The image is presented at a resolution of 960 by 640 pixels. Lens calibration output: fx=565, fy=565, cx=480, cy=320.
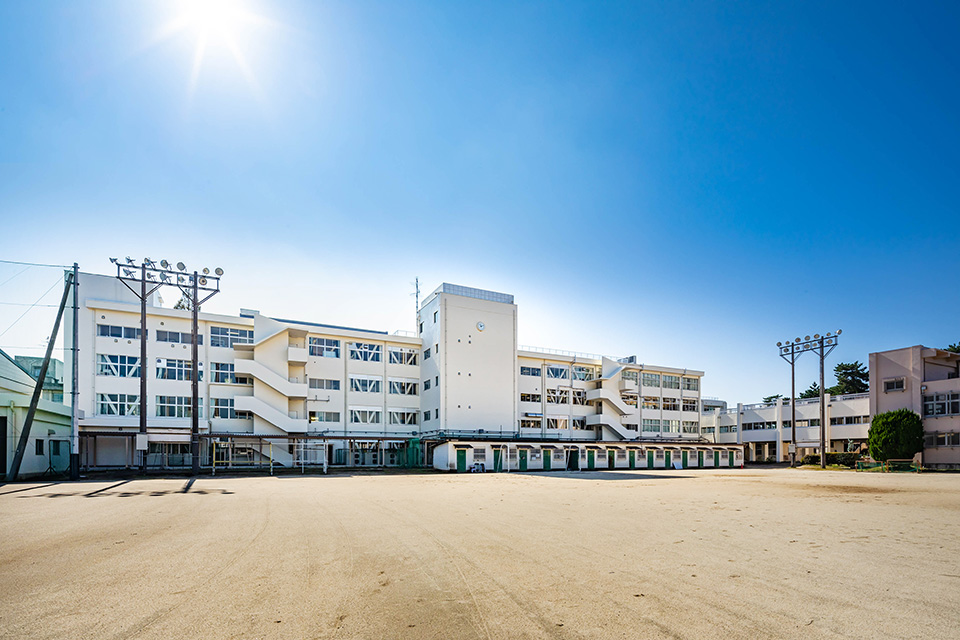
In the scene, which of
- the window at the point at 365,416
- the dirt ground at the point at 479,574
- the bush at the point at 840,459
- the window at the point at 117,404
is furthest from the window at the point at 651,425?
the dirt ground at the point at 479,574

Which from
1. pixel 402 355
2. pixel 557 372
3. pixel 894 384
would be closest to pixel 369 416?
pixel 402 355

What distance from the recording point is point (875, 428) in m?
54.3

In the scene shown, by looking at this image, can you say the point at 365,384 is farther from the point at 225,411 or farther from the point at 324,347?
the point at 225,411

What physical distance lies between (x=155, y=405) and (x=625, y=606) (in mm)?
52113

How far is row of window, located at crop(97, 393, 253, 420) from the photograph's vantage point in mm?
47781

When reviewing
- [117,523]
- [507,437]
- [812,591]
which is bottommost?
[507,437]

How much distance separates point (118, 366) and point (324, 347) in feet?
58.6

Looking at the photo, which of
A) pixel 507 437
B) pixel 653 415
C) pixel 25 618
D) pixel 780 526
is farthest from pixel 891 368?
pixel 25 618

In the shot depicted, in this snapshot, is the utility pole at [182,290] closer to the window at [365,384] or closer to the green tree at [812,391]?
the window at [365,384]

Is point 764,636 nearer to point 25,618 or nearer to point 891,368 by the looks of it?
point 25,618

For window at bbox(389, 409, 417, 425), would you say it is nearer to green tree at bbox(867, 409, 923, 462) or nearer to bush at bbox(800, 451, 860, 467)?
bush at bbox(800, 451, 860, 467)

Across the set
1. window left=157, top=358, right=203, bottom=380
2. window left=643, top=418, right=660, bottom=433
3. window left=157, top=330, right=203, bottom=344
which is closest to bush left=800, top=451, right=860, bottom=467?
window left=643, top=418, right=660, bottom=433

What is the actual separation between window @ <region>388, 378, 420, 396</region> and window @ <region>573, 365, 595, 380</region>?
21.0 m

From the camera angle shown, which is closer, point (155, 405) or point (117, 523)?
point (117, 523)
